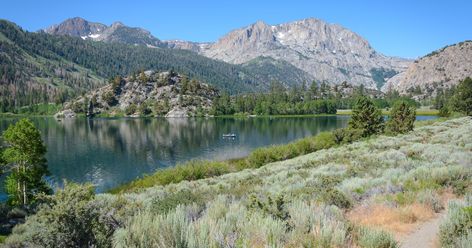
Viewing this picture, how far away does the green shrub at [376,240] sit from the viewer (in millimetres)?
6469

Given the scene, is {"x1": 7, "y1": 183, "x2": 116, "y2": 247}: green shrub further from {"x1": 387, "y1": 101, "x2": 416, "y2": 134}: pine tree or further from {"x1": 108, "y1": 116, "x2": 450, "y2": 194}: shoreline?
{"x1": 387, "y1": 101, "x2": 416, "y2": 134}: pine tree

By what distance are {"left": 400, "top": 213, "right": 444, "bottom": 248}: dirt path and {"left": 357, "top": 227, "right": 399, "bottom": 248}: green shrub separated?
5.12 ft

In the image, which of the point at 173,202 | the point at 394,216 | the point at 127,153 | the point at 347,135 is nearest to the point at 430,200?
the point at 394,216

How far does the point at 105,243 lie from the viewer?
6352 mm

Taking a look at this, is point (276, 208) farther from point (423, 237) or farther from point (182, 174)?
point (182, 174)

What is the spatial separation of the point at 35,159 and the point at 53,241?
37.7m

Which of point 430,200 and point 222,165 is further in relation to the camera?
point 222,165

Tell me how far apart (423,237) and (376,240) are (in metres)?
2.55

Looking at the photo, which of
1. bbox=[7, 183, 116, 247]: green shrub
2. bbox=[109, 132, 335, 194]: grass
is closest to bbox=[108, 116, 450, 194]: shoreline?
bbox=[109, 132, 335, 194]: grass

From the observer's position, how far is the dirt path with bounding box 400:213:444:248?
780 centimetres

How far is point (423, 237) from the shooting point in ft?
27.0

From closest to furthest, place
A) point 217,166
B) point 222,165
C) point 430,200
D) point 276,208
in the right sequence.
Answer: point 276,208 < point 430,200 < point 217,166 < point 222,165

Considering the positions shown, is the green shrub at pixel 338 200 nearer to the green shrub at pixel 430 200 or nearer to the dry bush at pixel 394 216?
the dry bush at pixel 394 216

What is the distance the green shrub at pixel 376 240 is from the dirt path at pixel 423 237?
1560 mm
